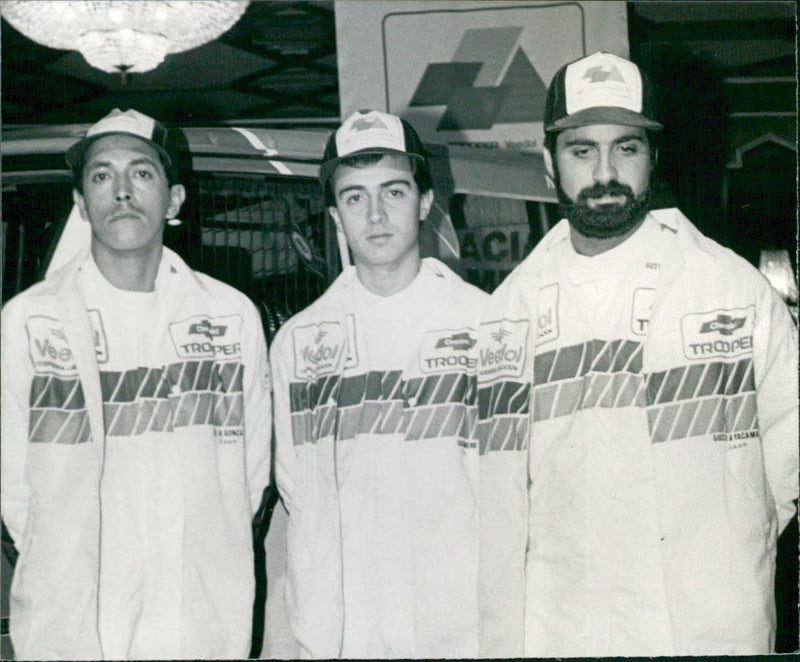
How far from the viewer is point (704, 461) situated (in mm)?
2674

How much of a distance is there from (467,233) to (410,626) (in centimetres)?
104

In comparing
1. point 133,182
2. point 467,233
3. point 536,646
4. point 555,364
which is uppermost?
point 133,182

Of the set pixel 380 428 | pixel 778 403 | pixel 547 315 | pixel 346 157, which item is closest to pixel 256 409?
pixel 380 428

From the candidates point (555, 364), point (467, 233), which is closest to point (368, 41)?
point (467, 233)

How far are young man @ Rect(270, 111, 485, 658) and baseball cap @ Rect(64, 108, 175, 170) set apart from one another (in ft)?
1.45

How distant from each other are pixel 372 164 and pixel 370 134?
0.27 ft

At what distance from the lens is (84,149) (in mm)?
2863

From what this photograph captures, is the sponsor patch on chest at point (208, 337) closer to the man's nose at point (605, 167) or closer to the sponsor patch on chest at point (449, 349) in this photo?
the sponsor patch on chest at point (449, 349)

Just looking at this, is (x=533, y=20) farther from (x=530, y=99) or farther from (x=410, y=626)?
(x=410, y=626)

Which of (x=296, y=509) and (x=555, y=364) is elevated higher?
(x=555, y=364)

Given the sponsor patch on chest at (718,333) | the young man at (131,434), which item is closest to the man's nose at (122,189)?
the young man at (131,434)

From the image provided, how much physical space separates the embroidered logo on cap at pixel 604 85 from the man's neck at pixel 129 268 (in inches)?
47.1

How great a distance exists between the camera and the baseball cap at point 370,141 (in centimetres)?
284

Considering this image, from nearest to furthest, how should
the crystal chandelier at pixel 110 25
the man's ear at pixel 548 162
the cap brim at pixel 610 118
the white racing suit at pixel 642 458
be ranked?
the white racing suit at pixel 642 458
the cap brim at pixel 610 118
the man's ear at pixel 548 162
the crystal chandelier at pixel 110 25
